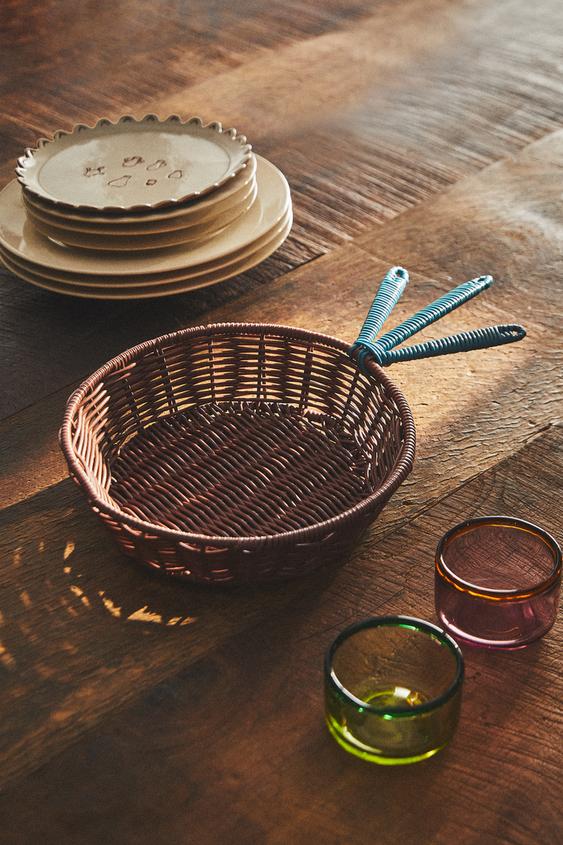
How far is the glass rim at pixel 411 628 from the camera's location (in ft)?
2.20

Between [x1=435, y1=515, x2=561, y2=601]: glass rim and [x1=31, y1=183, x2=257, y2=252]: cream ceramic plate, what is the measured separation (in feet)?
1.77

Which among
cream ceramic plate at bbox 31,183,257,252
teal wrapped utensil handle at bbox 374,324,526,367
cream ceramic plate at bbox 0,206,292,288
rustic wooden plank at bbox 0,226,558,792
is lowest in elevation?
rustic wooden plank at bbox 0,226,558,792

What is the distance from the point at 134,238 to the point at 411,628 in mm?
622

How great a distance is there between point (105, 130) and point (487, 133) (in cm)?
63

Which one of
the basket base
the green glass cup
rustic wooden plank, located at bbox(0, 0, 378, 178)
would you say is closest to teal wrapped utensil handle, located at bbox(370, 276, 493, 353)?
the basket base

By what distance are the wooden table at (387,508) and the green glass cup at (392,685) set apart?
2 cm

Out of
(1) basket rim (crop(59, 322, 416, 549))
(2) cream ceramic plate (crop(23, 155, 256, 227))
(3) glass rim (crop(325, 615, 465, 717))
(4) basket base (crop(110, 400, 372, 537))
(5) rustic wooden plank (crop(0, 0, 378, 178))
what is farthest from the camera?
(5) rustic wooden plank (crop(0, 0, 378, 178))

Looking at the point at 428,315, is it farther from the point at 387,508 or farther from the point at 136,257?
the point at 136,257

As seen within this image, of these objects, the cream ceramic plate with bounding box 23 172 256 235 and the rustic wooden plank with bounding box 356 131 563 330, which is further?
the rustic wooden plank with bounding box 356 131 563 330

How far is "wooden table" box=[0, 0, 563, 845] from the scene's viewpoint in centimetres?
70

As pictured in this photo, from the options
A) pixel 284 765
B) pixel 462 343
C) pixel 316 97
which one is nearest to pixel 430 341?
pixel 462 343

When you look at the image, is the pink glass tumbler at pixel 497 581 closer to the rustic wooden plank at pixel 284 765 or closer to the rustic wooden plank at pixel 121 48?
the rustic wooden plank at pixel 284 765

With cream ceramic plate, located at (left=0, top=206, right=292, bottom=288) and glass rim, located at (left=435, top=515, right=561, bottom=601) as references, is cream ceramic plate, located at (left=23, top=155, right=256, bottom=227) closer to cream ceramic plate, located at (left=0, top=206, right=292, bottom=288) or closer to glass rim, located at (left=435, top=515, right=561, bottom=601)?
cream ceramic plate, located at (left=0, top=206, right=292, bottom=288)

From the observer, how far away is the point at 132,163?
4.25 ft
